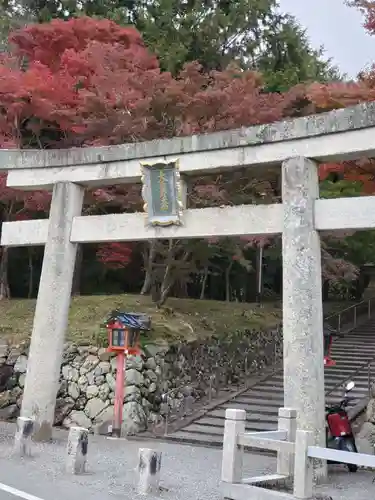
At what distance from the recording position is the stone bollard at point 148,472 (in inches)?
306

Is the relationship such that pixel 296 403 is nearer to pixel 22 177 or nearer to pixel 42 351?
pixel 42 351

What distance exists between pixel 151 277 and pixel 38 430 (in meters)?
8.24

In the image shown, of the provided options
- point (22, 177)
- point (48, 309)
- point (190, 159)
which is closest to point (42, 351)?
point (48, 309)

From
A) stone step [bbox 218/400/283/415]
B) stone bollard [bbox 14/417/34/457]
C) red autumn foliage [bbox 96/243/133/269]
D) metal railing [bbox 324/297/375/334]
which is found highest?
red autumn foliage [bbox 96/243/133/269]

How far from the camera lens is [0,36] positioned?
24.1 metres

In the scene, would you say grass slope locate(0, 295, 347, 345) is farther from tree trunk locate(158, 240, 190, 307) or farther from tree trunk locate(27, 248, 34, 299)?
tree trunk locate(27, 248, 34, 299)

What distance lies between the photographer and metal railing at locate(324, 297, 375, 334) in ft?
72.8

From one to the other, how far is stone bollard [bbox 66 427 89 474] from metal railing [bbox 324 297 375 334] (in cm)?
1383

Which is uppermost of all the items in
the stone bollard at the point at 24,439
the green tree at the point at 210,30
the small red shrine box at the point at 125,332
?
the green tree at the point at 210,30

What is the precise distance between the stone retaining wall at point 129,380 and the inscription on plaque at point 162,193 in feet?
14.0

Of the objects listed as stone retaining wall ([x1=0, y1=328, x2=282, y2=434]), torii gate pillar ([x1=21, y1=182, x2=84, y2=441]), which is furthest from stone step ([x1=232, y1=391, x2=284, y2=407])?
torii gate pillar ([x1=21, y1=182, x2=84, y2=441])

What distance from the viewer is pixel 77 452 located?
8859 mm

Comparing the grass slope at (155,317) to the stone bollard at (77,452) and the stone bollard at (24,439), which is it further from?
the stone bollard at (77,452)

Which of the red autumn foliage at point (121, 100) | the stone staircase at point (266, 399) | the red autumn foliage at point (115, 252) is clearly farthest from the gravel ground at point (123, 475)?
the red autumn foliage at point (115, 252)
